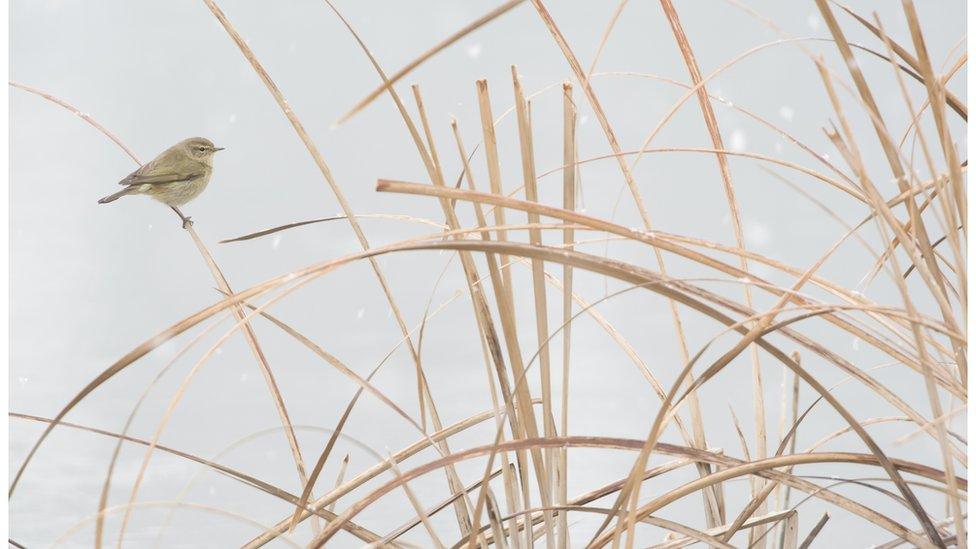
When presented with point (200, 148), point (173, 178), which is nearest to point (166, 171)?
point (173, 178)

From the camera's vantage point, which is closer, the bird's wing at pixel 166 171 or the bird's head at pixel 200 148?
the bird's wing at pixel 166 171

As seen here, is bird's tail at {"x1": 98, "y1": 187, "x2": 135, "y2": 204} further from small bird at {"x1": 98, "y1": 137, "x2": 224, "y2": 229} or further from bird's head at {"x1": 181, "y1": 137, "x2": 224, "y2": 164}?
bird's head at {"x1": 181, "y1": 137, "x2": 224, "y2": 164}

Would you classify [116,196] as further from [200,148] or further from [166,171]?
[200,148]

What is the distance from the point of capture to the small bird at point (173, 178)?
1.99m

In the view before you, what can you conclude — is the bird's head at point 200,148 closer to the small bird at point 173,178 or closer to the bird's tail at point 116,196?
the small bird at point 173,178

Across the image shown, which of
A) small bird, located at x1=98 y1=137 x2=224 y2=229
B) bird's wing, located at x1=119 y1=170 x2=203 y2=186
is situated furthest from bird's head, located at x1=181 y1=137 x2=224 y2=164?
bird's wing, located at x1=119 y1=170 x2=203 y2=186

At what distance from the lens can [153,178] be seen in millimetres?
1997

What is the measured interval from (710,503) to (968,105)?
0.53 metres

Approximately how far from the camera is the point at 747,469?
0.70m

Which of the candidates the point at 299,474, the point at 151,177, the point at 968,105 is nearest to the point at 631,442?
the point at 968,105

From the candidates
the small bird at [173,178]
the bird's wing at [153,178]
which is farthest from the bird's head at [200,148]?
the bird's wing at [153,178]

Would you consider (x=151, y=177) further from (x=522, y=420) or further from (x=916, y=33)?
(x=916, y=33)

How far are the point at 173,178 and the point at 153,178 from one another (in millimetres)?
73

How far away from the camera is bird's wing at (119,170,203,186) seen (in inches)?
77.0
